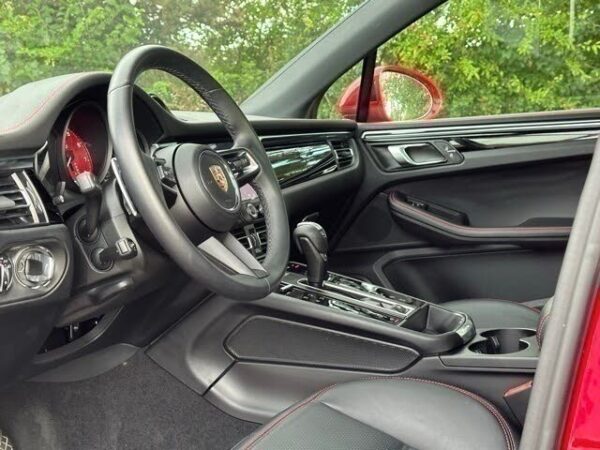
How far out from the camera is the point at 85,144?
4.50 ft

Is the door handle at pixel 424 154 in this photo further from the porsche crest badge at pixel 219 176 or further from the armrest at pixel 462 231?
the porsche crest badge at pixel 219 176

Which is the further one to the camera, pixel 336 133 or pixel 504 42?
pixel 336 133

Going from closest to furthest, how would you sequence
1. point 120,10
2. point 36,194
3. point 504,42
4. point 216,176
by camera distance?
point 36,194
point 216,176
point 120,10
point 504,42

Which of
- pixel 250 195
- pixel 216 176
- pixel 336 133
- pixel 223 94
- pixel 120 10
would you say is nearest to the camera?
pixel 216 176

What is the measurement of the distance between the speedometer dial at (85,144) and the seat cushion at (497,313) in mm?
1001

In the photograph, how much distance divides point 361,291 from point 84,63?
84 cm

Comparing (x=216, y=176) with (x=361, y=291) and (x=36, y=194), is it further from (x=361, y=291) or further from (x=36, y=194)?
(x=361, y=291)

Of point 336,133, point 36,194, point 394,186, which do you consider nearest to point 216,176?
point 36,194

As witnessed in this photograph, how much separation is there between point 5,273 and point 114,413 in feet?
2.31

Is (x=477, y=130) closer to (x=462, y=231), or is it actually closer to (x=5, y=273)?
(x=462, y=231)

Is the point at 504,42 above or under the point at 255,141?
above

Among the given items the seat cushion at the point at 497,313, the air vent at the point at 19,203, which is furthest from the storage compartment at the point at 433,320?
the air vent at the point at 19,203

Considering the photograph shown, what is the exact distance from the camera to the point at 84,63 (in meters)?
1.70

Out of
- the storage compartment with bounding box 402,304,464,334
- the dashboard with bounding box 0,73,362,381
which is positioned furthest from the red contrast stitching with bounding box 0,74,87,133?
the storage compartment with bounding box 402,304,464,334
